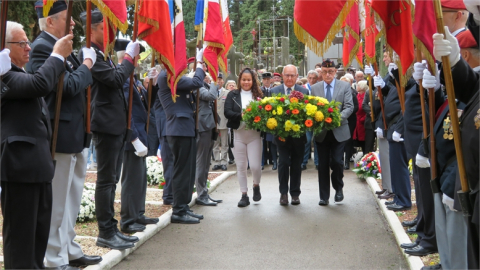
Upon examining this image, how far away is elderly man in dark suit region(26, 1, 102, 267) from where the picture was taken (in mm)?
4898

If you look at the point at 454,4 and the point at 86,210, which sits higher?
the point at 454,4

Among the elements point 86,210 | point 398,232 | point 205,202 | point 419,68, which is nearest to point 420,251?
point 398,232

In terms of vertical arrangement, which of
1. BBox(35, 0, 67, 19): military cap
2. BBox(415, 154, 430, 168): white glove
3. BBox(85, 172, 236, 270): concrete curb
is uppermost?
BBox(35, 0, 67, 19): military cap

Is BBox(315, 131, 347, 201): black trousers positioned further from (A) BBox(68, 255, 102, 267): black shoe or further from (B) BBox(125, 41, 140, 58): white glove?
(A) BBox(68, 255, 102, 267): black shoe

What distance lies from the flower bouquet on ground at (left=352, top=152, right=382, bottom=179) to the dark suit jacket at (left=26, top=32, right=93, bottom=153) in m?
7.44

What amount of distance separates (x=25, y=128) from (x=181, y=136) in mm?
3610

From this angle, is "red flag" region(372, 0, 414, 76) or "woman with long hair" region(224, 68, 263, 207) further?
"woman with long hair" region(224, 68, 263, 207)

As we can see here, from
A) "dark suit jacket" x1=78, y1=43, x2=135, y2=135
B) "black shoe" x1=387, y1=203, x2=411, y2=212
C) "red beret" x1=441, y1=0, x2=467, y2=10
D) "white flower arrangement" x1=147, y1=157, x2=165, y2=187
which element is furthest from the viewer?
"white flower arrangement" x1=147, y1=157, x2=165, y2=187

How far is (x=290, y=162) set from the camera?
9.08 metres

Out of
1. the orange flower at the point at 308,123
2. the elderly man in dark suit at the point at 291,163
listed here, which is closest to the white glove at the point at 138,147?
the orange flower at the point at 308,123

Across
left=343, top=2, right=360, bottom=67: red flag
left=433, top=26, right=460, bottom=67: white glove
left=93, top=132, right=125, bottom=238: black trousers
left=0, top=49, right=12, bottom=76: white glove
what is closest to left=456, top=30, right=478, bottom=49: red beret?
left=433, top=26, right=460, bottom=67: white glove

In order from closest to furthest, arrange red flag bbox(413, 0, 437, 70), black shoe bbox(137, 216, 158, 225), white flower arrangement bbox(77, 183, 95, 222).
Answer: red flag bbox(413, 0, 437, 70), black shoe bbox(137, 216, 158, 225), white flower arrangement bbox(77, 183, 95, 222)

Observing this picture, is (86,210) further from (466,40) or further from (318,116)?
(466,40)

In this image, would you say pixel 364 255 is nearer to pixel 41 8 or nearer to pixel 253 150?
pixel 253 150
